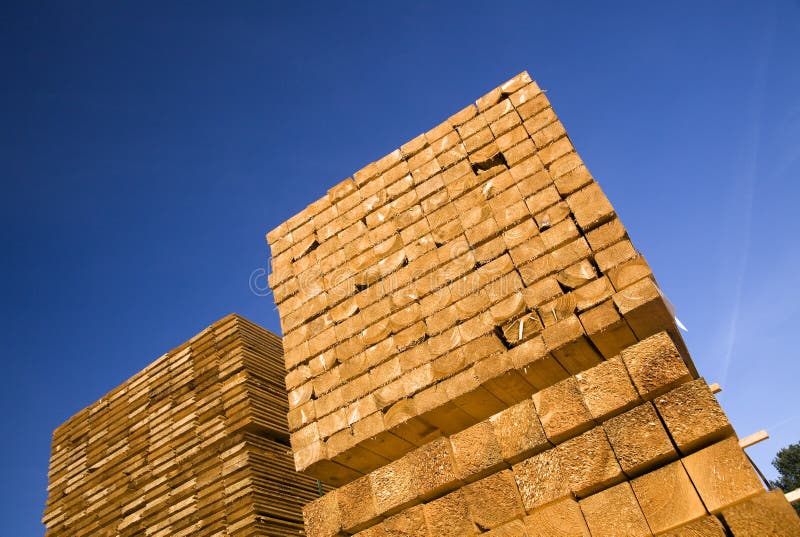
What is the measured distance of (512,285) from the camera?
3744 mm

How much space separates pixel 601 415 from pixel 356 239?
2.41m

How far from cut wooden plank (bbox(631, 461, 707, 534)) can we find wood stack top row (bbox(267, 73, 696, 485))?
2.79ft

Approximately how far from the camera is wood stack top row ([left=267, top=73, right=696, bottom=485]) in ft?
11.6

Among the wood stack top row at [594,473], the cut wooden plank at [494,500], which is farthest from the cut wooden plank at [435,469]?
the cut wooden plank at [494,500]

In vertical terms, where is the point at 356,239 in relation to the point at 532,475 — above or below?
above

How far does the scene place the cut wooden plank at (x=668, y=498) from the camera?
8.78 feet

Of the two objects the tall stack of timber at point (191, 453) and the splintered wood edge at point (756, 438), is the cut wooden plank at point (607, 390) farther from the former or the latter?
the tall stack of timber at point (191, 453)

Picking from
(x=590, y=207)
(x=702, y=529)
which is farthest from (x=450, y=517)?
(x=590, y=207)

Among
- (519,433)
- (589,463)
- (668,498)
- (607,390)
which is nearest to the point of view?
(668,498)

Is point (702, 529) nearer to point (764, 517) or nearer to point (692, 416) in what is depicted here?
point (764, 517)

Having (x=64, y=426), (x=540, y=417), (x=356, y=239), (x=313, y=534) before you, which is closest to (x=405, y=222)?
(x=356, y=239)

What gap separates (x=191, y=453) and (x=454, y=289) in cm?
450

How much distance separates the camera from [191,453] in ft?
22.2

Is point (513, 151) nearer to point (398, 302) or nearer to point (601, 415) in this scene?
point (398, 302)
